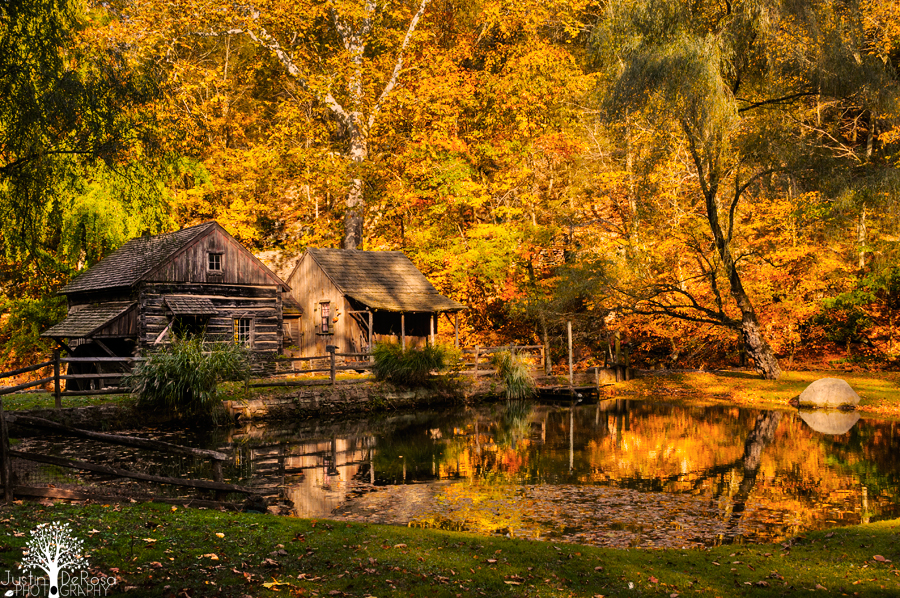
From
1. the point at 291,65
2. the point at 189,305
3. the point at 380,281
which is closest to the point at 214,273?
the point at 189,305

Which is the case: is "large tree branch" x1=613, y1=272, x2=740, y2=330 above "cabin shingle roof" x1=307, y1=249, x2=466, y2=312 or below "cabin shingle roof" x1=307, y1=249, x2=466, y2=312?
below

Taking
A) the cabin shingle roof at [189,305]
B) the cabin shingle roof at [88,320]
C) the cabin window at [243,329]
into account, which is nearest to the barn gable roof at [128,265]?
the cabin shingle roof at [88,320]

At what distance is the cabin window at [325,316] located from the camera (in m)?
33.7

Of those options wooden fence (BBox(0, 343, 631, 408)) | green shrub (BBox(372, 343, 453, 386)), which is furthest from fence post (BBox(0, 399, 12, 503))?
green shrub (BBox(372, 343, 453, 386))

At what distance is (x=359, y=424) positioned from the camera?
2322cm

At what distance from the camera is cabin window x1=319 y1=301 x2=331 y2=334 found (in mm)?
33688

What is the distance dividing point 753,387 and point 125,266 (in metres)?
24.8

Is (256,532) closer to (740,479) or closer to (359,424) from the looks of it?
(740,479)

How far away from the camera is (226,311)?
2884cm

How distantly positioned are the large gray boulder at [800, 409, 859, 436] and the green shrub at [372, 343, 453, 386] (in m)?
12.9

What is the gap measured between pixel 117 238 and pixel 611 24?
21650 millimetres

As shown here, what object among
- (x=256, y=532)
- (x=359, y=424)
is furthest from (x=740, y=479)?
(x=359, y=424)

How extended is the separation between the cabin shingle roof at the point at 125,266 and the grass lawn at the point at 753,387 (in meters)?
18.8

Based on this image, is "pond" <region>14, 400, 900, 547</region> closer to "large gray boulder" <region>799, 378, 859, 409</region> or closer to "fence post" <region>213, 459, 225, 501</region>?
"large gray boulder" <region>799, 378, 859, 409</region>
